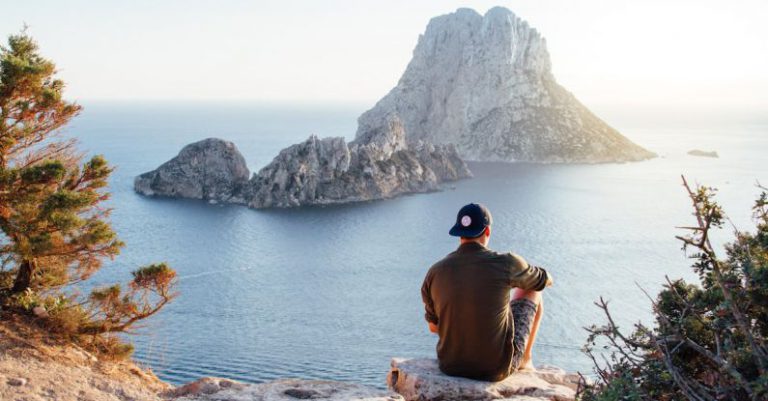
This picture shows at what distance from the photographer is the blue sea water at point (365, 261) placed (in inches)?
1312

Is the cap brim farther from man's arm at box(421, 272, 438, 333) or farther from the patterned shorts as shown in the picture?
A: the patterned shorts

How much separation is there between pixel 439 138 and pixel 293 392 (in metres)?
136

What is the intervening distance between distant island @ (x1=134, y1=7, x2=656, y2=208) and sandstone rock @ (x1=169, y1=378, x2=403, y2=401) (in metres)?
73.5

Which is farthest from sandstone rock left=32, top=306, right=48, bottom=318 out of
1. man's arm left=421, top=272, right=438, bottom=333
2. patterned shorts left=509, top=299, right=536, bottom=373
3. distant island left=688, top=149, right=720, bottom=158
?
distant island left=688, top=149, right=720, bottom=158

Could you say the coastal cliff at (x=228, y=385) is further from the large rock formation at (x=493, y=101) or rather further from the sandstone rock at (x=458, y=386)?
the large rock formation at (x=493, y=101)

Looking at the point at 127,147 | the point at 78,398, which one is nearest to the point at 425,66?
the point at 127,147

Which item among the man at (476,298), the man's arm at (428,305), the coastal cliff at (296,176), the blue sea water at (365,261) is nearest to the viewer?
the man at (476,298)

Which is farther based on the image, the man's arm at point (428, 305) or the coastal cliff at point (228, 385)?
the man's arm at point (428, 305)

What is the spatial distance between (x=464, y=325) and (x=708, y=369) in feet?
7.45

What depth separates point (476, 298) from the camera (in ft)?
18.8

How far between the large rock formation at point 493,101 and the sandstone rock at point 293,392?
12068 cm

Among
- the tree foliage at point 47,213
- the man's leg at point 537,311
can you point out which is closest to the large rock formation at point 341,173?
the tree foliage at point 47,213

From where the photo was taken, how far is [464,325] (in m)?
5.85

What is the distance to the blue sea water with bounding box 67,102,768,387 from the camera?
109ft
